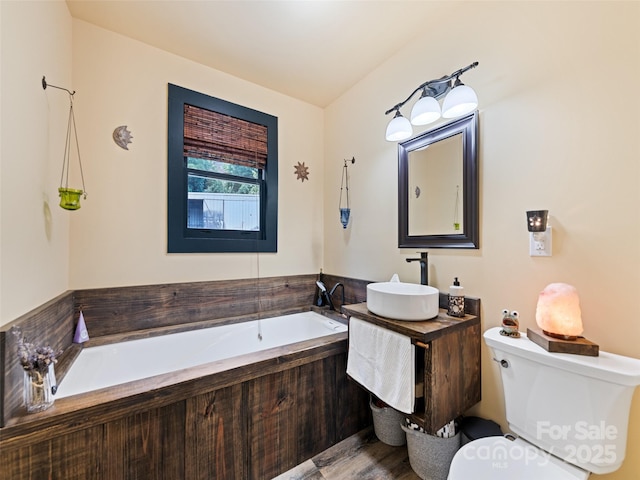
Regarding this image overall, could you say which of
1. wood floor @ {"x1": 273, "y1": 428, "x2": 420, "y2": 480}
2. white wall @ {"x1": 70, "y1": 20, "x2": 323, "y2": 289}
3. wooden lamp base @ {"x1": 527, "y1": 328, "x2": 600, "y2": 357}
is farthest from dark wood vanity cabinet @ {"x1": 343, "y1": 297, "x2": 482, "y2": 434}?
white wall @ {"x1": 70, "y1": 20, "x2": 323, "y2": 289}

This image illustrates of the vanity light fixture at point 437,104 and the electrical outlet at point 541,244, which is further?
the vanity light fixture at point 437,104

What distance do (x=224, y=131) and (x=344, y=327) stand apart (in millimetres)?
1906

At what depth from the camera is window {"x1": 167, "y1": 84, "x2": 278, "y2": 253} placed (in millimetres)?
2033

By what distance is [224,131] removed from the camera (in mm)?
2229

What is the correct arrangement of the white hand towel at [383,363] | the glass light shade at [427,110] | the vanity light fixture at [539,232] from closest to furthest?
the vanity light fixture at [539,232] < the white hand towel at [383,363] < the glass light shade at [427,110]

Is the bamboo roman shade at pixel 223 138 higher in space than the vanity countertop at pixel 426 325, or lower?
higher

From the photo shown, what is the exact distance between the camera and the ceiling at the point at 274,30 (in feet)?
5.16

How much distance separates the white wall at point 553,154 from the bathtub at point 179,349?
45.6 inches

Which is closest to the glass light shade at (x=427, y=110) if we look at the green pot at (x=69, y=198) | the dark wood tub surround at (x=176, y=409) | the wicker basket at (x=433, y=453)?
the dark wood tub surround at (x=176, y=409)

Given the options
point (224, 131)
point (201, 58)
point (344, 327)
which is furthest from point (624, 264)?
point (201, 58)

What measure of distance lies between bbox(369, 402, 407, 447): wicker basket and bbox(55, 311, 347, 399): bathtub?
0.60 meters

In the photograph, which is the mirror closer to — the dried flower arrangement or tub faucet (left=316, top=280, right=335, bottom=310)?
tub faucet (left=316, top=280, right=335, bottom=310)

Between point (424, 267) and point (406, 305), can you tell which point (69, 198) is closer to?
point (406, 305)

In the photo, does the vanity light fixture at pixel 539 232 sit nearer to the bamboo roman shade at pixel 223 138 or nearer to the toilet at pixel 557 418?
the toilet at pixel 557 418
